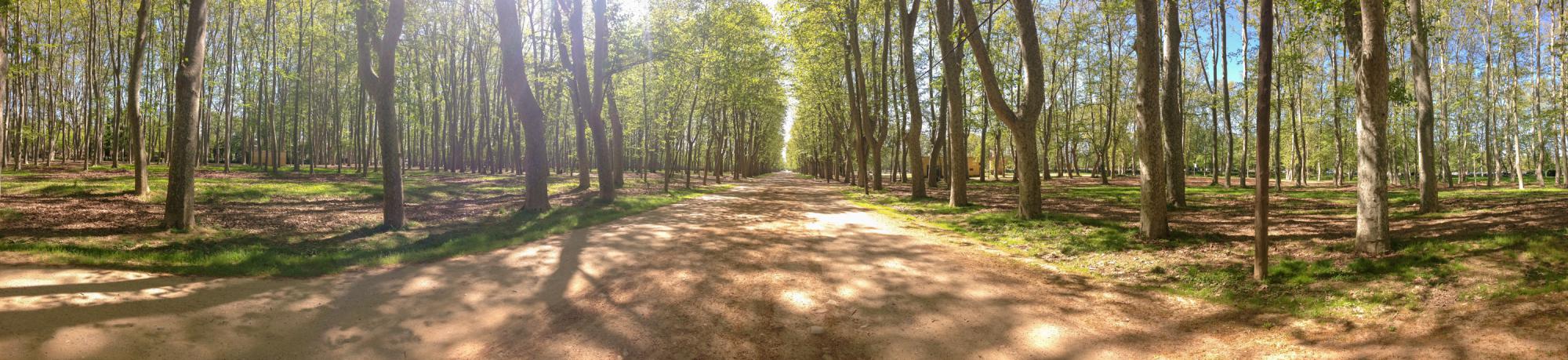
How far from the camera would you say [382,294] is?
6.15 m

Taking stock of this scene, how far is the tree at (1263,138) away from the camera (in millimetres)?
5898

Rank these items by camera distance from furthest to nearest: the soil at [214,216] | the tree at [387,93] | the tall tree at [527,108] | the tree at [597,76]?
the tree at [597,76], the tall tree at [527,108], the tree at [387,93], the soil at [214,216]

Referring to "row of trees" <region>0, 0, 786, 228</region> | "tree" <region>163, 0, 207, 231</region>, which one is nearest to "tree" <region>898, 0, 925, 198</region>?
"row of trees" <region>0, 0, 786, 228</region>

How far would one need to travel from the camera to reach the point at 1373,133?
22.5 ft

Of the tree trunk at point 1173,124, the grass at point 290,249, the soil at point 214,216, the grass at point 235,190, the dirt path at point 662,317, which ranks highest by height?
the tree trunk at point 1173,124

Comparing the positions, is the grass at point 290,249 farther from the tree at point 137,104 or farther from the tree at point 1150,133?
the tree at point 1150,133

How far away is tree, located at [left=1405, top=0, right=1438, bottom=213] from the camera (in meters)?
10.5

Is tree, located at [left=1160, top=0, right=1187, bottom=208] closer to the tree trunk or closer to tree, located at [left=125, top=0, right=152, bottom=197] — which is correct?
the tree trunk

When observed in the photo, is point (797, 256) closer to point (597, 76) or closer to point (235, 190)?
point (597, 76)

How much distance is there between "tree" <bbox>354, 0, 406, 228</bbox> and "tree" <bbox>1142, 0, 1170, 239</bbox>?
1385 centimetres

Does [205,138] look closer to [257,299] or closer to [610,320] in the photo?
[257,299]

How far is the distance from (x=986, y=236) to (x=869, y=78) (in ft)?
73.5

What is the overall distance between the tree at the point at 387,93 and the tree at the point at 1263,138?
14079 mm

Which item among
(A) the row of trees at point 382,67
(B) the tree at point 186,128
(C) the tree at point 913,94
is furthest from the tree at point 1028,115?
(B) the tree at point 186,128
